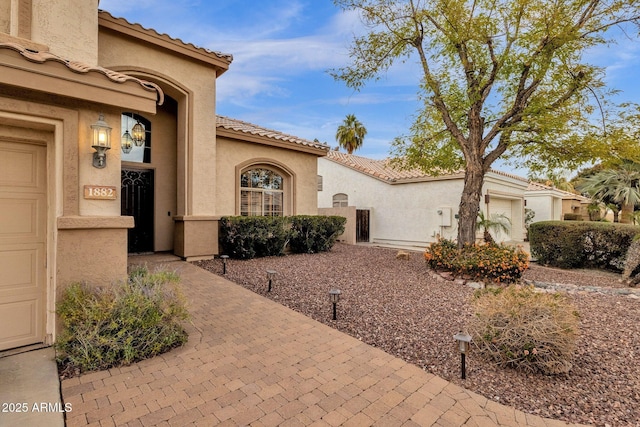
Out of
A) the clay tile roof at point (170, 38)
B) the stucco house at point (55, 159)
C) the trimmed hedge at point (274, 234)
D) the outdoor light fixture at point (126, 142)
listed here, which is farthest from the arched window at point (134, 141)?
the stucco house at point (55, 159)

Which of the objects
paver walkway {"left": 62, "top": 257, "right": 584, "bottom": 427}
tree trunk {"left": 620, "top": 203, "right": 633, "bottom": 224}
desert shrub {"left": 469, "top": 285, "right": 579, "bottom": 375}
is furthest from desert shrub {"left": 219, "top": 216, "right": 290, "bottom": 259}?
tree trunk {"left": 620, "top": 203, "right": 633, "bottom": 224}

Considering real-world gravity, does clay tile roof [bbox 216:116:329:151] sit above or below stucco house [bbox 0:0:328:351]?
above

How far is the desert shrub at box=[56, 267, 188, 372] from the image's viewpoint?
3588 mm

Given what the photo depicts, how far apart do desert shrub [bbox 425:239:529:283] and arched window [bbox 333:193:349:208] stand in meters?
11.3

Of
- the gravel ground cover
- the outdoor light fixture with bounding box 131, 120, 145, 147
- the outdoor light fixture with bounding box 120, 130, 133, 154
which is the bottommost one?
the gravel ground cover

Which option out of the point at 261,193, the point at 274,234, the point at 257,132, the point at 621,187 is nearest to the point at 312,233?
the point at 274,234

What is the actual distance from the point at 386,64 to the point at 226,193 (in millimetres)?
6887

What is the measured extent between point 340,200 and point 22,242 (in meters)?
17.1

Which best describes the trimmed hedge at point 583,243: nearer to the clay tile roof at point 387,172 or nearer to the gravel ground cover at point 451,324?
the gravel ground cover at point 451,324

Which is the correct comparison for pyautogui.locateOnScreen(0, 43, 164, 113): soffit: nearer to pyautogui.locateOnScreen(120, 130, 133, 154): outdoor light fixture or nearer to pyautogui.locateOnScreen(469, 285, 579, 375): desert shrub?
pyautogui.locateOnScreen(469, 285, 579, 375): desert shrub

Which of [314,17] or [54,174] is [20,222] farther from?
[314,17]

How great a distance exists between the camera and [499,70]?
29.3ft

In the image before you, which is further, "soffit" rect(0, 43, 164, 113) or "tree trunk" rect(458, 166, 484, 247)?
"tree trunk" rect(458, 166, 484, 247)

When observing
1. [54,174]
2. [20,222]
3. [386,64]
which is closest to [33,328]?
[20,222]
